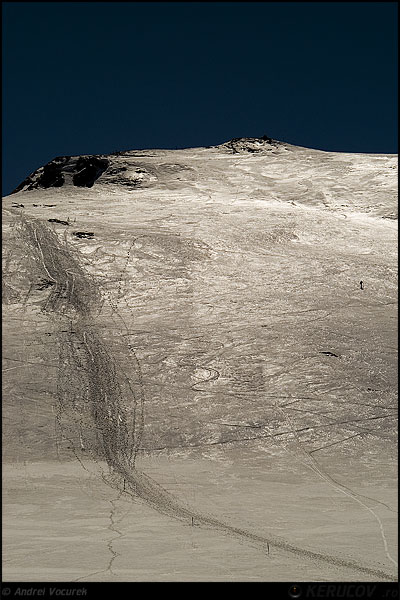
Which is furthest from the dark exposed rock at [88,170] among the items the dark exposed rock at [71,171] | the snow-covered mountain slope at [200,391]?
the snow-covered mountain slope at [200,391]

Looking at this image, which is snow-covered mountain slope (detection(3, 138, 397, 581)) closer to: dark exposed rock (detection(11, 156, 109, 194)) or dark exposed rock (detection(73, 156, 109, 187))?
dark exposed rock (detection(73, 156, 109, 187))

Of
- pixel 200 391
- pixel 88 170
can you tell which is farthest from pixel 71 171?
pixel 200 391

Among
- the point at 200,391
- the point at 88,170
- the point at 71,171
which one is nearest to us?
the point at 200,391

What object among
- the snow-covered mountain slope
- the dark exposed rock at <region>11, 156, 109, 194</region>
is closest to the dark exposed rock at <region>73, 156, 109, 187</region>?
the dark exposed rock at <region>11, 156, 109, 194</region>

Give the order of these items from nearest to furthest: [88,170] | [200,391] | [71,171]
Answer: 1. [200,391]
2. [88,170]
3. [71,171]

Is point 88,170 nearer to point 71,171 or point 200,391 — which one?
point 71,171

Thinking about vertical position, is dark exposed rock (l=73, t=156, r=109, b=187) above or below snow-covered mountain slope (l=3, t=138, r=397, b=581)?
above

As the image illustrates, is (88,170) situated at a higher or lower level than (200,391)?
higher

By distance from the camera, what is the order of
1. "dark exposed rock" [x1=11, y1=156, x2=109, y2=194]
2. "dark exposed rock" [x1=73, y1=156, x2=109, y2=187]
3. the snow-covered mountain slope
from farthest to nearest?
1. "dark exposed rock" [x1=11, y1=156, x2=109, y2=194]
2. "dark exposed rock" [x1=73, y1=156, x2=109, y2=187]
3. the snow-covered mountain slope

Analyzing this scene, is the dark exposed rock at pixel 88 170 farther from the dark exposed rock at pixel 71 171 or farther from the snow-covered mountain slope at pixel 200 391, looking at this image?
the snow-covered mountain slope at pixel 200 391

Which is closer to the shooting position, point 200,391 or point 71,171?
point 200,391
